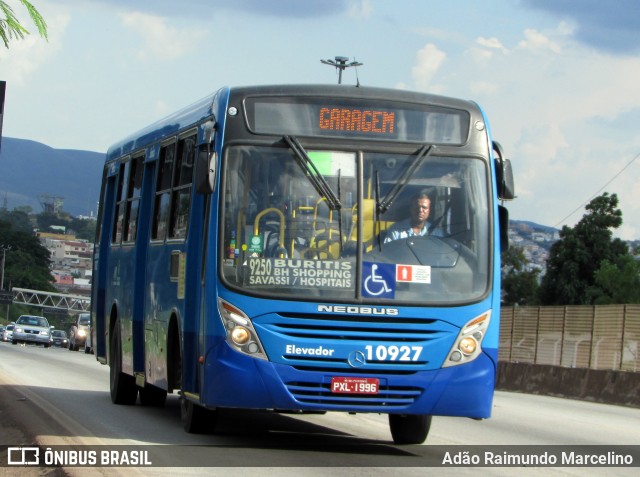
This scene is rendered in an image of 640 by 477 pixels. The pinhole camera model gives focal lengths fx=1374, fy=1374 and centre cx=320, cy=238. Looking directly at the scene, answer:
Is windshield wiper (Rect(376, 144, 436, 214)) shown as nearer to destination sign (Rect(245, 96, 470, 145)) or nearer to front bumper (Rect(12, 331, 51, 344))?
destination sign (Rect(245, 96, 470, 145))

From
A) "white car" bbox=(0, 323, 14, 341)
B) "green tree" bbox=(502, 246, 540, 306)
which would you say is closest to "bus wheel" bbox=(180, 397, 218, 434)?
"white car" bbox=(0, 323, 14, 341)

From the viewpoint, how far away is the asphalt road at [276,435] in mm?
11242

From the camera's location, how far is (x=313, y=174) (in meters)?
12.1

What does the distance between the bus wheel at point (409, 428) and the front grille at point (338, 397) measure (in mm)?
1727

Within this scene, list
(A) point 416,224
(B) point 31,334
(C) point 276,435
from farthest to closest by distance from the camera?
(B) point 31,334, (C) point 276,435, (A) point 416,224

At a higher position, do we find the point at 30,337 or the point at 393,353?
the point at 393,353

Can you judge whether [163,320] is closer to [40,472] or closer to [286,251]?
[286,251]

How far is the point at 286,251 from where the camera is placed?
12.0 meters

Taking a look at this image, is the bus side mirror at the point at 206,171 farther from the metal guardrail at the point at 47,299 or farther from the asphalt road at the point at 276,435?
the metal guardrail at the point at 47,299

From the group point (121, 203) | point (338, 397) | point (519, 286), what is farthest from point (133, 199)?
point (519, 286)

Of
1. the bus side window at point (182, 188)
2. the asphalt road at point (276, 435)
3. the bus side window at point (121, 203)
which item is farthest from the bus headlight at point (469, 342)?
the bus side window at point (121, 203)

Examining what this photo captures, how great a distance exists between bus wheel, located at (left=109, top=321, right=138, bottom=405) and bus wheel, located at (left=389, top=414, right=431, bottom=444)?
4.83 meters

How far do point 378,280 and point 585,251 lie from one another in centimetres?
6448

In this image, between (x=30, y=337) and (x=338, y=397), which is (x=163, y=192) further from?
(x=30, y=337)
